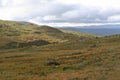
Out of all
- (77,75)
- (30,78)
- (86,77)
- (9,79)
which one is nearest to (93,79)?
(86,77)

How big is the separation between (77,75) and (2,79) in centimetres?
1348

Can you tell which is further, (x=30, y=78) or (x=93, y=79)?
(x=30, y=78)

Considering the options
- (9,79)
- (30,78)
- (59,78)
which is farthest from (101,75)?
(9,79)

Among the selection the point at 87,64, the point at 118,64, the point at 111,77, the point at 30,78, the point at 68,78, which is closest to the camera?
the point at 111,77

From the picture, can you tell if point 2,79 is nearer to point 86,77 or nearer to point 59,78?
point 59,78

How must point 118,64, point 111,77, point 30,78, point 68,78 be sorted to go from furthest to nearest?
point 118,64, point 30,78, point 68,78, point 111,77

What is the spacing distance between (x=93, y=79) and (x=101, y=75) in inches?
104

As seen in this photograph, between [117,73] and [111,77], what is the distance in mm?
3281

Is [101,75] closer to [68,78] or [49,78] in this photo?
[68,78]

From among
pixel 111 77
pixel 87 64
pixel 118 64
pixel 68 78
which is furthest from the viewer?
pixel 87 64

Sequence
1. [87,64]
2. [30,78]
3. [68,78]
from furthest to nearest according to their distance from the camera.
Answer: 1. [87,64]
2. [30,78]
3. [68,78]

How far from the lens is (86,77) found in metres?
49.1

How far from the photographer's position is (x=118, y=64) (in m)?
58.4

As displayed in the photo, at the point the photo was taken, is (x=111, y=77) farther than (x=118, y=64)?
No
